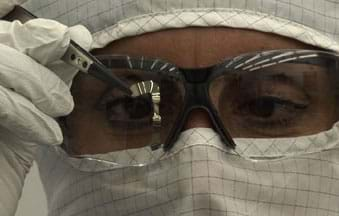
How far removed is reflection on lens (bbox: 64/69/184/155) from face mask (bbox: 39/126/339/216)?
0.12ft

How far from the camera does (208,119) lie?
115 cm

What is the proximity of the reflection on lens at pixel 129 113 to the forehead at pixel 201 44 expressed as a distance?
40 millimetres

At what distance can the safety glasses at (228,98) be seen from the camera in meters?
1.14

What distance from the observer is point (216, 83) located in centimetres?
115

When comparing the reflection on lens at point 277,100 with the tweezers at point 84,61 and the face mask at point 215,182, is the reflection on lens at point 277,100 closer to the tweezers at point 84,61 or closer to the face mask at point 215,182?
the face mask at point 215,182

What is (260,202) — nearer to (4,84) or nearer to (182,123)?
(182,123)

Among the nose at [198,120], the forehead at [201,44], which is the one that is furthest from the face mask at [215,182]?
the forehead at [201,44]

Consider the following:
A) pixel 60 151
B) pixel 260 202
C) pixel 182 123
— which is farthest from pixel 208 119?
pixel 60 151

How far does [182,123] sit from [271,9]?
242 millimetres

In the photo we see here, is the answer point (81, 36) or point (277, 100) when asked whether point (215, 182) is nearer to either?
point (277, 100)

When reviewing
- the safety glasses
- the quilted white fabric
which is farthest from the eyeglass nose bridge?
the quilted white fabric

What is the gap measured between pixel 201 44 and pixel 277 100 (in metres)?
0.15

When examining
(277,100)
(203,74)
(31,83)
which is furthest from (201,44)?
(31,83)

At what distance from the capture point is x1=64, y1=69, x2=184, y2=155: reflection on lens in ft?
3.77
